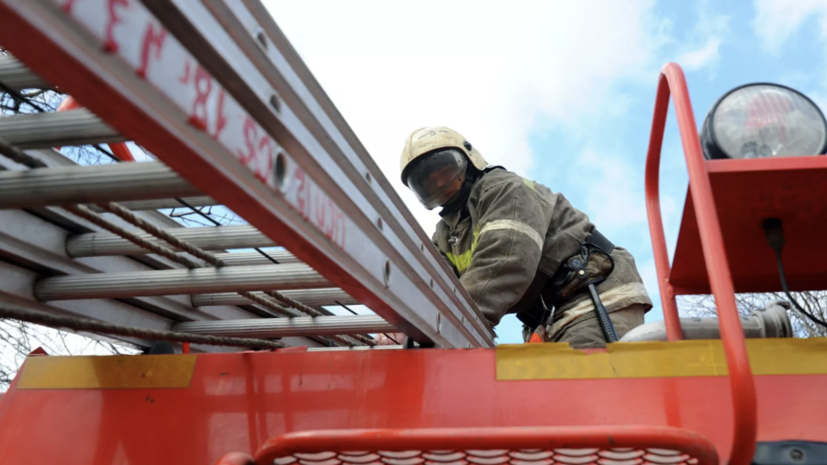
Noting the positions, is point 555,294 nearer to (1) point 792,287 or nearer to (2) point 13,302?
(1) point 792,287

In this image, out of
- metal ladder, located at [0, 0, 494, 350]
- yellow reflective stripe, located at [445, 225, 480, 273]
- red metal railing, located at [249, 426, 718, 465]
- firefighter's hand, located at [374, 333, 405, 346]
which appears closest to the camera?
metal ladder, located at [0, 0, 494, 350]

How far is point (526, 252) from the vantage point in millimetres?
3221

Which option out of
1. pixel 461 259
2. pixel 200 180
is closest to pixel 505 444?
pixel 200 180

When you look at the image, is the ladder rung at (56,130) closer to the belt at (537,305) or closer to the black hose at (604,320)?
the black hose at (604,320)

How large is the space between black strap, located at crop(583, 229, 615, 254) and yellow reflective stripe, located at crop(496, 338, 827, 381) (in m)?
2.12

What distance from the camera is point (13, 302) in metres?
2.07

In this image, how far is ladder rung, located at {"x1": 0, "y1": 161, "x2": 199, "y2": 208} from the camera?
1292 millimetres

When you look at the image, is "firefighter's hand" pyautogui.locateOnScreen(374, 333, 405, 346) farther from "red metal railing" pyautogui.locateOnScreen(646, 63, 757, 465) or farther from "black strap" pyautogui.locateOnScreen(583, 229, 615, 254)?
"red metal railing" pyautogui.locateOnScreen(646, 63, 757, 465)

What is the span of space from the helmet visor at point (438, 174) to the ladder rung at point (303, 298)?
188 centimetres

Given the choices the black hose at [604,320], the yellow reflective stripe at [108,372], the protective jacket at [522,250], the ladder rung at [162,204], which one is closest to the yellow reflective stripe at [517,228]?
the protective jacket at [522,250]

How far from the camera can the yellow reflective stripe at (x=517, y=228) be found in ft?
10.9

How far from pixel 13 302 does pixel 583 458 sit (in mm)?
1738

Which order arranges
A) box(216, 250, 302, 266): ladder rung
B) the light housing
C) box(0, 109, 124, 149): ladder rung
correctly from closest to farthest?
box(0, 109, 124, 149): ladder rung → the light housing → box(216, 250, 302, 266): ladder rung

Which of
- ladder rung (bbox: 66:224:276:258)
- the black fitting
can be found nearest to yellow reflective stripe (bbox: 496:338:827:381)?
the black fitting
